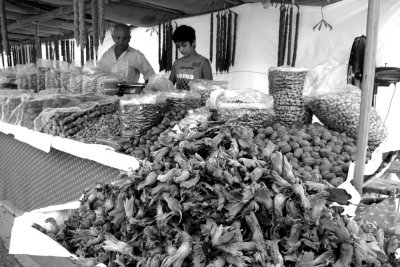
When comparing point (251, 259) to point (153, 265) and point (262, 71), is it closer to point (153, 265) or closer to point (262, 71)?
point (153, 265)

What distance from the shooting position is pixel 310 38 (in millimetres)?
4172

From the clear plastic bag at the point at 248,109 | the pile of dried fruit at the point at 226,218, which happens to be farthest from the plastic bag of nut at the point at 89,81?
the pile of dried fruit at the point at 226,218

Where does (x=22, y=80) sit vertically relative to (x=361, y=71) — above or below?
below

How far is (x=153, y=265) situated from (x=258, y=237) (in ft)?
1.04

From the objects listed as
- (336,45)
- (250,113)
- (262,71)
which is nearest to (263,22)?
(262,71)

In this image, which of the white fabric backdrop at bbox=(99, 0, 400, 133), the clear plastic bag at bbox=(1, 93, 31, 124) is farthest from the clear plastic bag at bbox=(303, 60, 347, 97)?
the clear plastic bag at bbox=(1, 93, 31, 124)

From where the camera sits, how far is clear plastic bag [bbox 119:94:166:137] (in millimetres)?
2287

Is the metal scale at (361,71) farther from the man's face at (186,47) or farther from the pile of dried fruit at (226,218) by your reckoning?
the pile of dried fruit at (226,218)

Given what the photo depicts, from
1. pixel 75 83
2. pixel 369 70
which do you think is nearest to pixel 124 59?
pixel 75 83

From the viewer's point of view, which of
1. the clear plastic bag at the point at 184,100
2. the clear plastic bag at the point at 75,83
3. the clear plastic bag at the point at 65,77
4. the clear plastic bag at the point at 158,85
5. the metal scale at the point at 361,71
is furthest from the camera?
the clear plastic bag at the point at 65,77

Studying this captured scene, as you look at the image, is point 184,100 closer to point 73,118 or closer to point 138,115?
point 138,115

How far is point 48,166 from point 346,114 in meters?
2.27

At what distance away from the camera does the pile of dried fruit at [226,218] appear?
1.01 meters

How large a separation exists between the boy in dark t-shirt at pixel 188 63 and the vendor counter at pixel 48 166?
1.56 meters
